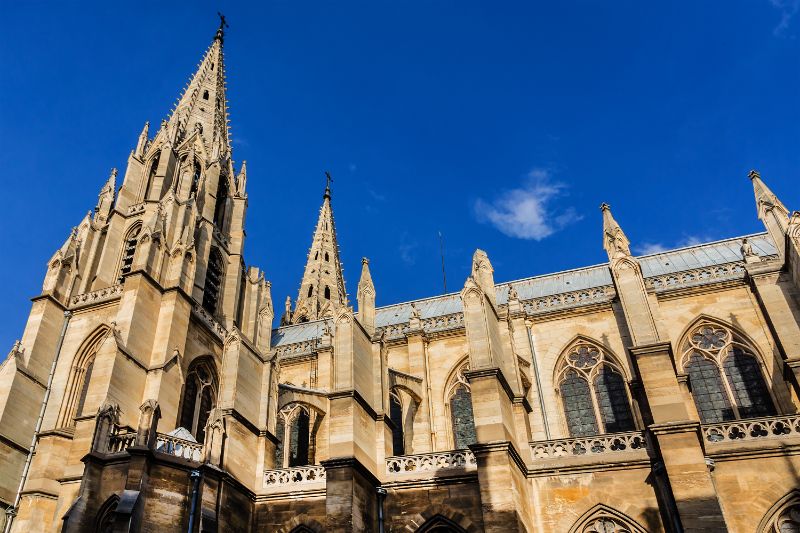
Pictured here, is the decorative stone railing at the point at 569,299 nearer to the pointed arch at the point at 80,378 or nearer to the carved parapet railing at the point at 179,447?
the carved parapet railing at the point at 179,447

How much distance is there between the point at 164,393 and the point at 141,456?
4.79 meters

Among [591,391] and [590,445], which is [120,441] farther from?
[591,391]

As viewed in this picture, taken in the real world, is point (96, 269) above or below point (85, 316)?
above

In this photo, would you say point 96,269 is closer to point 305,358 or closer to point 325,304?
point 305,358

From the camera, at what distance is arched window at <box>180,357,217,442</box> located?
70.3ft

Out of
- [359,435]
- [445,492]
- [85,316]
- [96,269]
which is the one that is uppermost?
[96,269]

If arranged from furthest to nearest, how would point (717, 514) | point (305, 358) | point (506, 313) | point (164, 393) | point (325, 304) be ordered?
point (325, 304), point (305, 358), point (506, 313), point (164, 393), point (717, 514)

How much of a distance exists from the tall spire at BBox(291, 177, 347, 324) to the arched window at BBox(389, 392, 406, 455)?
15247mm

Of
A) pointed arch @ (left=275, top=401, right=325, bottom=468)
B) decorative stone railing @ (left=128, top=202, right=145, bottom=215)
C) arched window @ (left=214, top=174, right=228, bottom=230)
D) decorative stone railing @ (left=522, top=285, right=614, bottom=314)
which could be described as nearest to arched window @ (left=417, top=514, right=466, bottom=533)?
pointed arch @ (left=275, top=401, right=325, bottom=468)

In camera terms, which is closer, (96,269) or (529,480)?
(529,480)

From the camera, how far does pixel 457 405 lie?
901 inches

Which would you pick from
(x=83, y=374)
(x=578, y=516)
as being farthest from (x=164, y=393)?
(x=578, y=516)

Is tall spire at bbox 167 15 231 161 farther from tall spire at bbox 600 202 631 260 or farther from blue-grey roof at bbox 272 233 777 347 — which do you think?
tall spire at bbox 600 202 631 260

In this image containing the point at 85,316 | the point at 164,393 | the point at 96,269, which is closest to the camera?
the point at 164,393
